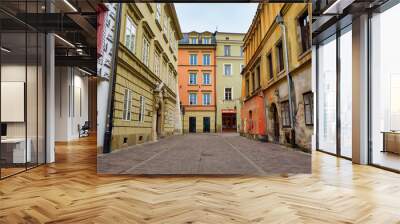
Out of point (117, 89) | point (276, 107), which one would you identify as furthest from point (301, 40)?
point (117, 89)

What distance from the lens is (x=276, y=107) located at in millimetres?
4707

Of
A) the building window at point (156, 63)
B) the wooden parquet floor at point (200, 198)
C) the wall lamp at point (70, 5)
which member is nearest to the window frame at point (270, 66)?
the wooden parquet floor at point (200, 198)

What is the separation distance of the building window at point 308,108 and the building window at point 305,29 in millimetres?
699

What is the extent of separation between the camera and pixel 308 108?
445 cm

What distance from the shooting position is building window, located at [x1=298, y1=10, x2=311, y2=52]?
4434 mm

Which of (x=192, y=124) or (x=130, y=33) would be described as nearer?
(x=130, y=33)

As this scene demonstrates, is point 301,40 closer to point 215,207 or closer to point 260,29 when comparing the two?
point 260,29

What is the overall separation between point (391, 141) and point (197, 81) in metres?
3.62

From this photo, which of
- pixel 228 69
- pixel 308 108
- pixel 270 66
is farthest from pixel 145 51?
pixel 308 108

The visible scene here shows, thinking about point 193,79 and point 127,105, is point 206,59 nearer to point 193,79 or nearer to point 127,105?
point 193,79

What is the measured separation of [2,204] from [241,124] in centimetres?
316

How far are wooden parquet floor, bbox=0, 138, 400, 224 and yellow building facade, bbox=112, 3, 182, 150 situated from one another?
76 centimetres

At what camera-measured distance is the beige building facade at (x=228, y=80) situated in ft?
15.1

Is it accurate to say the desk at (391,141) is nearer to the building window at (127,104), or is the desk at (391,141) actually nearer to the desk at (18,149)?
the building window at (127,104)
